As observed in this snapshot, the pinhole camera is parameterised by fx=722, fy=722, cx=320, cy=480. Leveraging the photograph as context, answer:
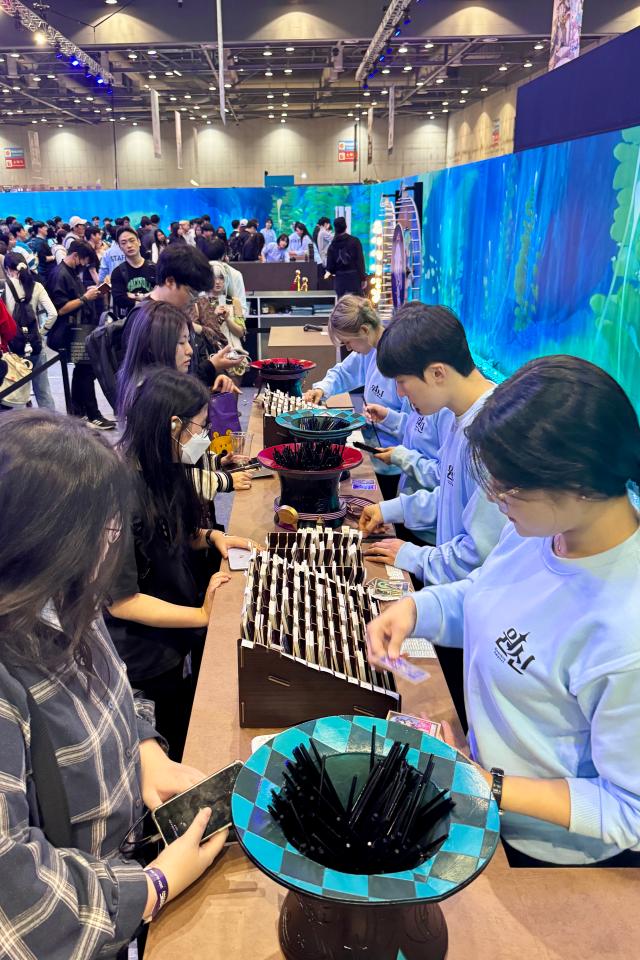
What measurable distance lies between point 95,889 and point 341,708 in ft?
1.83

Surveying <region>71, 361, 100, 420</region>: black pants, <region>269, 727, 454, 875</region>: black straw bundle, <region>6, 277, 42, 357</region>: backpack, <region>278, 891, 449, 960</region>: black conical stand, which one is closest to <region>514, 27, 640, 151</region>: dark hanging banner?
<region>269, 727, 454, 875</region>: black straw bundle

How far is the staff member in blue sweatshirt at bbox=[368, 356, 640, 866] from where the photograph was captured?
1100mm

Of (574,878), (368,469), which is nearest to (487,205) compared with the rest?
(368,469)

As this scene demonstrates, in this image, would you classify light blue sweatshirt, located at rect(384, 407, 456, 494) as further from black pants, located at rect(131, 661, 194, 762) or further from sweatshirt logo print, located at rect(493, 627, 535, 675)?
sweatshirt logo print, located at rect(493, 627, 535, 675)

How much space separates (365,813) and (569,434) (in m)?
0.62

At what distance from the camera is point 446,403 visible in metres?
2.18

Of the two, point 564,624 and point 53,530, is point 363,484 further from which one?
point 53,530

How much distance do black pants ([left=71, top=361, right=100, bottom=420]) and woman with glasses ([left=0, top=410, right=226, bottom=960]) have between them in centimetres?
601

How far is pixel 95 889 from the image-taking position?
0.98m

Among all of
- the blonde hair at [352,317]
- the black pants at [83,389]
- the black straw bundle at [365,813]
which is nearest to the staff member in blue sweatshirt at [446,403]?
the black straw bundle at [365,813]

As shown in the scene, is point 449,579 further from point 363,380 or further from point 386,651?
point 363,380

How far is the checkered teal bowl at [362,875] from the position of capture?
2.72 ft

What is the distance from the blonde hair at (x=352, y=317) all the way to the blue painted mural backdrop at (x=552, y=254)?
0.83 metres

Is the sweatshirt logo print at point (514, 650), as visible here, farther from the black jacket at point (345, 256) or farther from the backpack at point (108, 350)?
the black jacket at point (345, 256)
